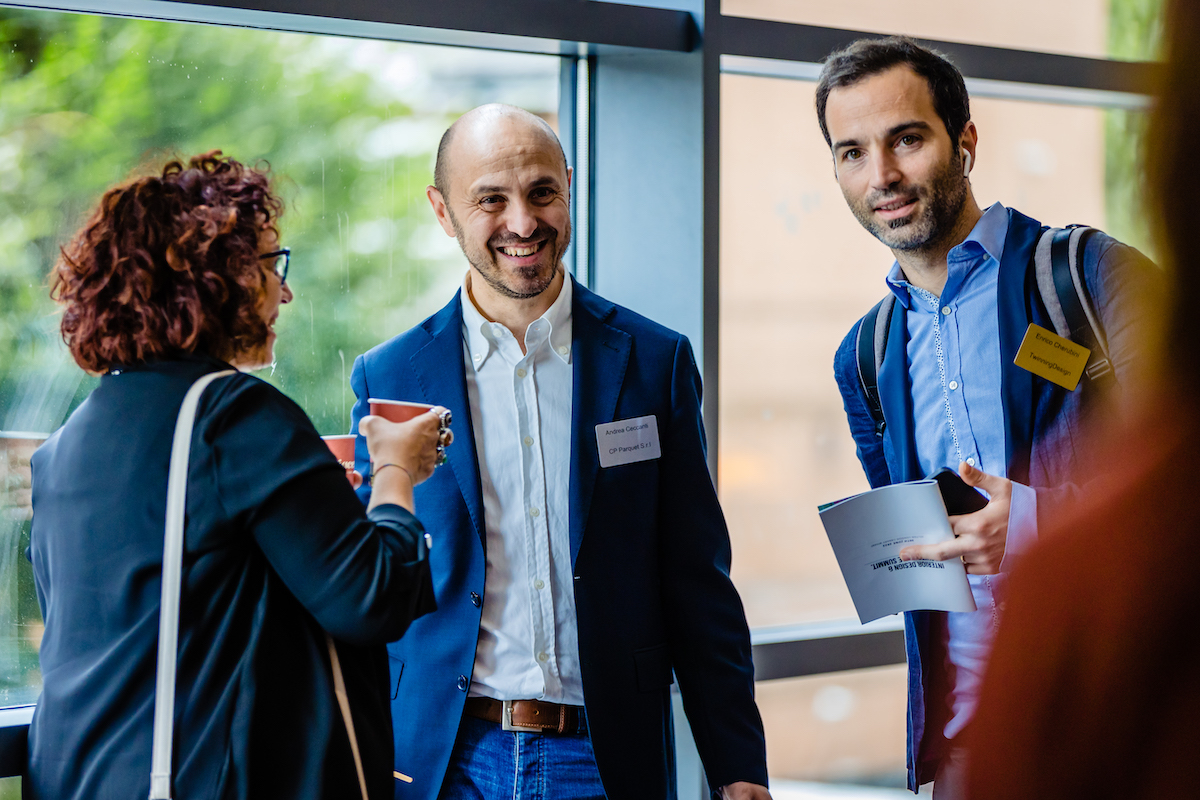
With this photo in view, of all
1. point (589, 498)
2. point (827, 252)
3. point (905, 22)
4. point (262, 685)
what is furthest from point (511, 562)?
point (905, 22)

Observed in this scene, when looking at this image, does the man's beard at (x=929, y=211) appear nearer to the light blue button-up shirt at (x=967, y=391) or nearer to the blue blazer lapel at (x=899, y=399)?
the light blue button-up shirt at (x=967, y=391)

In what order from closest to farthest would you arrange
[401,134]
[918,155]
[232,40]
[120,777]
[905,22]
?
[120,777] < [918,155] < [232,40] < [401,134] < [905,22]

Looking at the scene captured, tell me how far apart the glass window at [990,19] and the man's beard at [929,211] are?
0.85 m

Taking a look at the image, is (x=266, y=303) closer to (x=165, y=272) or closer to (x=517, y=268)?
(x=165, y=272)

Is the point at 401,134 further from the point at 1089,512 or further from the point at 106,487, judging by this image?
the point at 1089,512

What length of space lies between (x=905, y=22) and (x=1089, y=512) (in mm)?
3095

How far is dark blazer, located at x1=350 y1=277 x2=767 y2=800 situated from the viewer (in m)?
1.96

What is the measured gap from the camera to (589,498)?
202cm

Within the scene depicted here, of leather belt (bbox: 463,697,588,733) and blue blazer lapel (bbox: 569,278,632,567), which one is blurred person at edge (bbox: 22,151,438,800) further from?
blue blazer lapel (bbox: 569,278,632,567)

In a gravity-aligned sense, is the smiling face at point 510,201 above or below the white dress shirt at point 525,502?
above

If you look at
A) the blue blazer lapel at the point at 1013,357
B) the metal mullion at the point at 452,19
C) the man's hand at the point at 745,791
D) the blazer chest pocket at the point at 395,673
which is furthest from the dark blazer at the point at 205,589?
the blue blazer lapel at the point at 1013,357

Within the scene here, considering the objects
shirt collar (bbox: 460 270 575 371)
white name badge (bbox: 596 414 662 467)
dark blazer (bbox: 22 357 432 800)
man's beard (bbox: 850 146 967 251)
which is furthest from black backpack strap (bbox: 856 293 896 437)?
dark blazer (bbox: 22 357 432 800)

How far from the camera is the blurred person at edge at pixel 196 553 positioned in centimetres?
142

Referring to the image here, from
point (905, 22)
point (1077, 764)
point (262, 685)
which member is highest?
point (905, 22)
